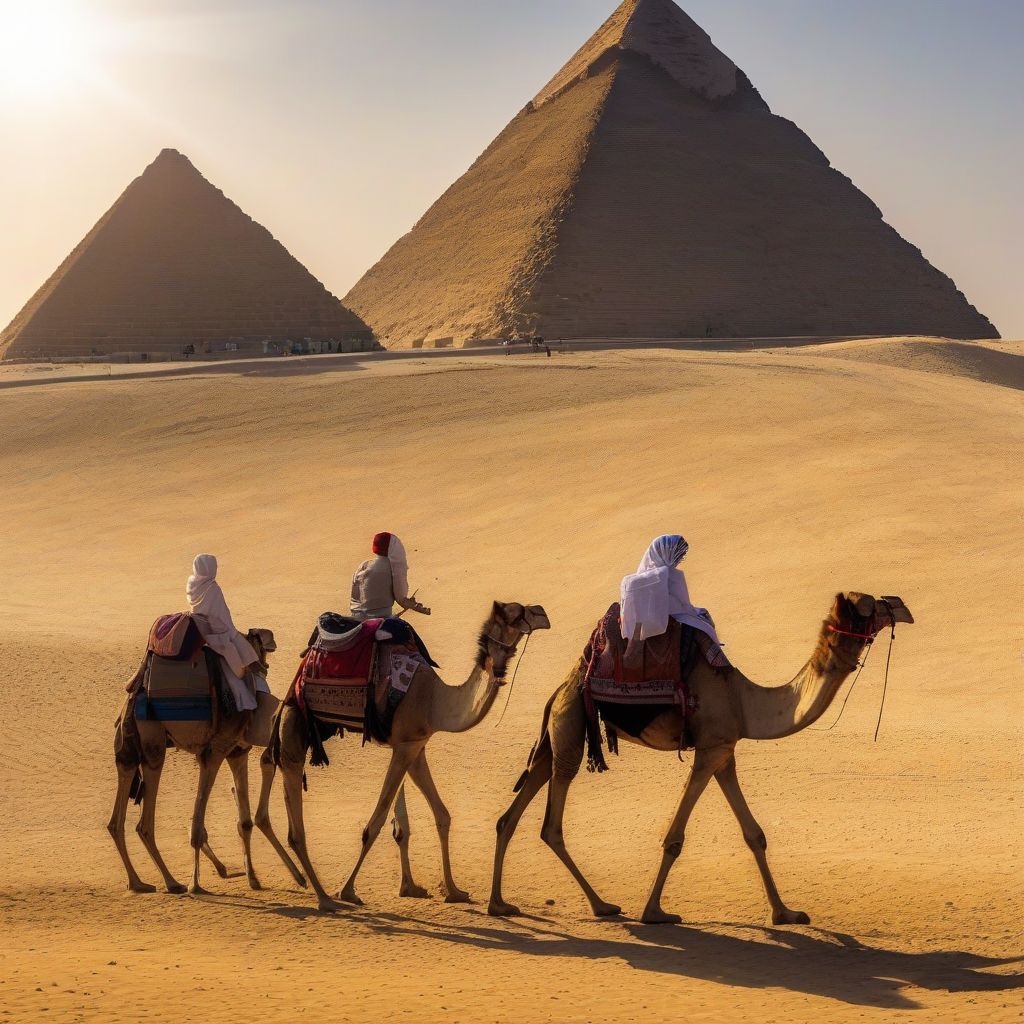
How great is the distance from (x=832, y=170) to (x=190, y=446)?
72.2m

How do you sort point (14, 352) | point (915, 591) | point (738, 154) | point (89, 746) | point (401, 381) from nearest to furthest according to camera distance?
point (89, 746) → point (915, 591) → point (401, 381) → point (14, 352) → point (738, 154)

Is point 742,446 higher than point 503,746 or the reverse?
higher

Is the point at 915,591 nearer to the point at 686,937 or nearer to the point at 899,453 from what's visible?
the point at 899,453

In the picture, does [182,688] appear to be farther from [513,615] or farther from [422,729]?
[513,615]

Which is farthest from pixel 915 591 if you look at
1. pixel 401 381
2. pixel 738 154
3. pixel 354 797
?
pixel 738 154

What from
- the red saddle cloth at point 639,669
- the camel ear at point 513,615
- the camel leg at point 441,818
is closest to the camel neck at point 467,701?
the camel ear at point 513,615

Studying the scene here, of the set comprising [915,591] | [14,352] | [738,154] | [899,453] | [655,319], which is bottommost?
[915,591]

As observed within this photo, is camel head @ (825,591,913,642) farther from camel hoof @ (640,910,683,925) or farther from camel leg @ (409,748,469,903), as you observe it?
camel leg @ (409,748,469,903)

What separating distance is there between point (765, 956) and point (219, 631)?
244 centimetres

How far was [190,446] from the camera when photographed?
74.3 feet

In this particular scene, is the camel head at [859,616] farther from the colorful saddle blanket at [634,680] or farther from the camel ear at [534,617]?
the camel ear at [534,617]

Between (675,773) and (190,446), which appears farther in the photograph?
(190,446)

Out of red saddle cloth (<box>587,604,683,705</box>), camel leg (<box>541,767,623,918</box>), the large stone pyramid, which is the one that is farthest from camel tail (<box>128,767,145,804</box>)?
the large stone pyramid

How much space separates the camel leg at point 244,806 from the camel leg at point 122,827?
371 millimetres
